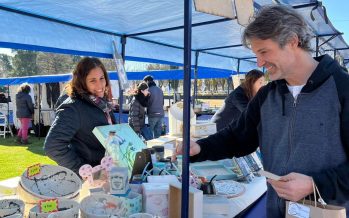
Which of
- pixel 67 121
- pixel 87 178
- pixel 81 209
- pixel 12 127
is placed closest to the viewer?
pixel 81 209

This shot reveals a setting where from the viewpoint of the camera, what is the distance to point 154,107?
20.6 ft

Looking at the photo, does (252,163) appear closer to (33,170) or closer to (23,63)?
(33,170)

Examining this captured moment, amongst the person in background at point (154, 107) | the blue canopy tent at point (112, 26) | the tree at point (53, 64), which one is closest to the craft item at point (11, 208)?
the blue canopy tent at point (112, 26)

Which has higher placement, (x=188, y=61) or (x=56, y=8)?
(x=56, y=8)

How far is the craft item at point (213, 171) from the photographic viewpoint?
2.05 meters

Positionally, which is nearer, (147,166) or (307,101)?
(307,101)

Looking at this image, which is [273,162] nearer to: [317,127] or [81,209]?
[317,127]

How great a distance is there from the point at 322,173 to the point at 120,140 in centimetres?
99

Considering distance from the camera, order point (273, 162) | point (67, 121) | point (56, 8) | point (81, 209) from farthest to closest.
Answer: point (56, 8), point (67, 121), point (273, 162), point (81, 209)

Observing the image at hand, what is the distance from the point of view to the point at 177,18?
133 inches

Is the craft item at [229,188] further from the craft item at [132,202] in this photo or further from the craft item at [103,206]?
the craft item at [103,206]

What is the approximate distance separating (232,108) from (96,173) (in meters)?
2.12

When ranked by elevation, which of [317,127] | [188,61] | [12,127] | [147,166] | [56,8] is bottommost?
[12,127]

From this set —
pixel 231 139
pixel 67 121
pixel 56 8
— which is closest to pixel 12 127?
pixel 56 8
